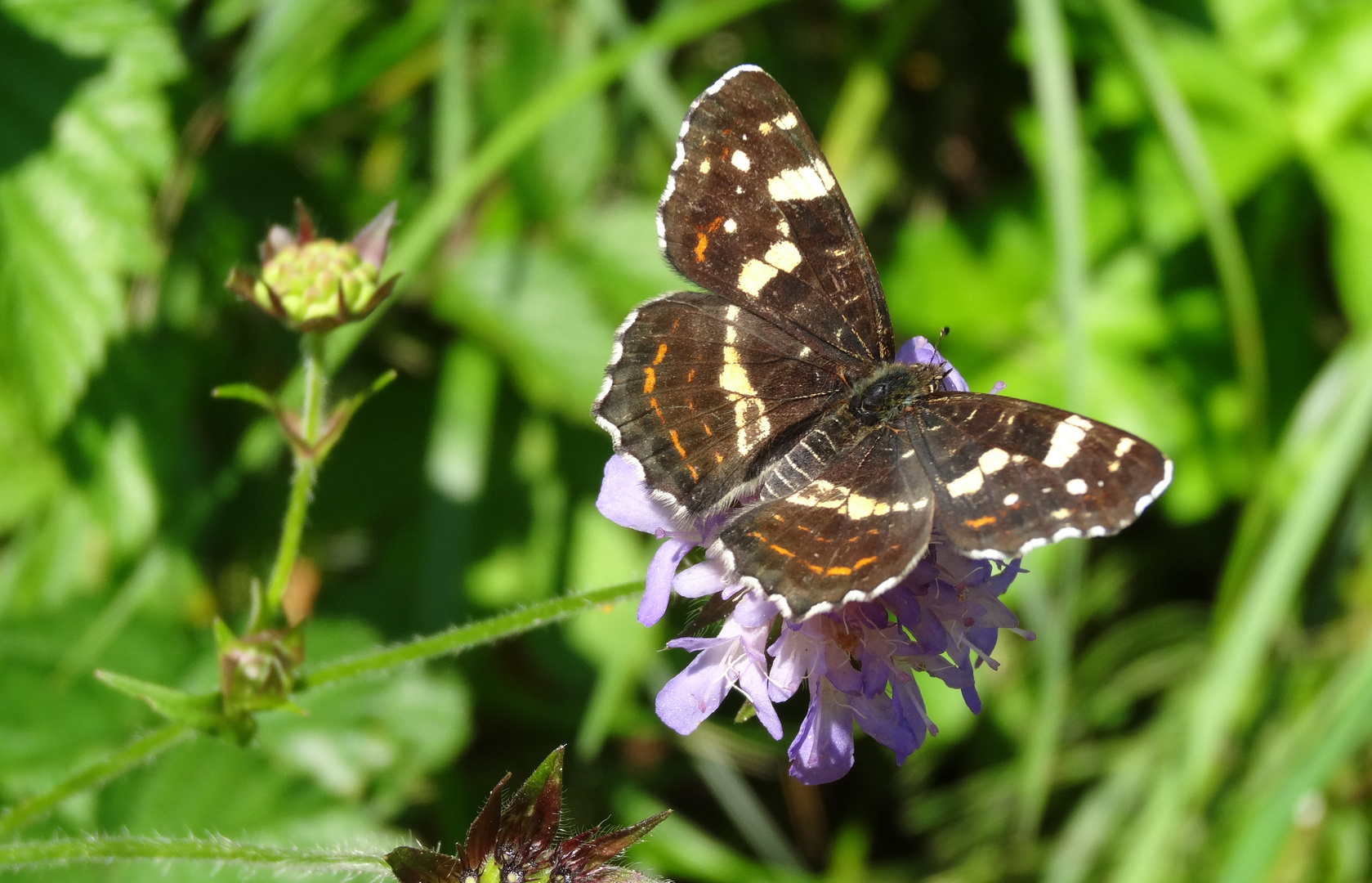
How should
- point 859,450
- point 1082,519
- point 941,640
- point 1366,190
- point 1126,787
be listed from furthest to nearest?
point 1126,787 → point 1366,190 → point 859,450 → point 941,640 → point 1082,519

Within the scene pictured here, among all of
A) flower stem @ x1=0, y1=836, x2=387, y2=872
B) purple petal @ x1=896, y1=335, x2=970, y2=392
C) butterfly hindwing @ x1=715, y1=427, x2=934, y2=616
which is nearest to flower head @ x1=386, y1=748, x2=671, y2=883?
flower stem @ x1=0, y1=836, x2=387, y2=872

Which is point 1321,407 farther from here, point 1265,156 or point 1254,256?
point 1265,156

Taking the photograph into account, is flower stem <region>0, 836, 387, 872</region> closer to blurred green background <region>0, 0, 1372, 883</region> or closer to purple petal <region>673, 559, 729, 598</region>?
purple petal <region>673, 559, 729, 598</region>

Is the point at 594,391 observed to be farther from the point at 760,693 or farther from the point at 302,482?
the point at 760,693

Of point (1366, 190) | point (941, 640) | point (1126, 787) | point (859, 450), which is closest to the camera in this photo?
point (941, 640)

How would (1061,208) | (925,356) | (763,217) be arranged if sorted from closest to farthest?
1. (763,217)
2. (925,356)
3. (1061,208)

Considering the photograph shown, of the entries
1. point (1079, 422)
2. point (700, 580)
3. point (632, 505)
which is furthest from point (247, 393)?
point (1079, 422)

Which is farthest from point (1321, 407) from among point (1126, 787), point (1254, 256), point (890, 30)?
point (890, 30)
